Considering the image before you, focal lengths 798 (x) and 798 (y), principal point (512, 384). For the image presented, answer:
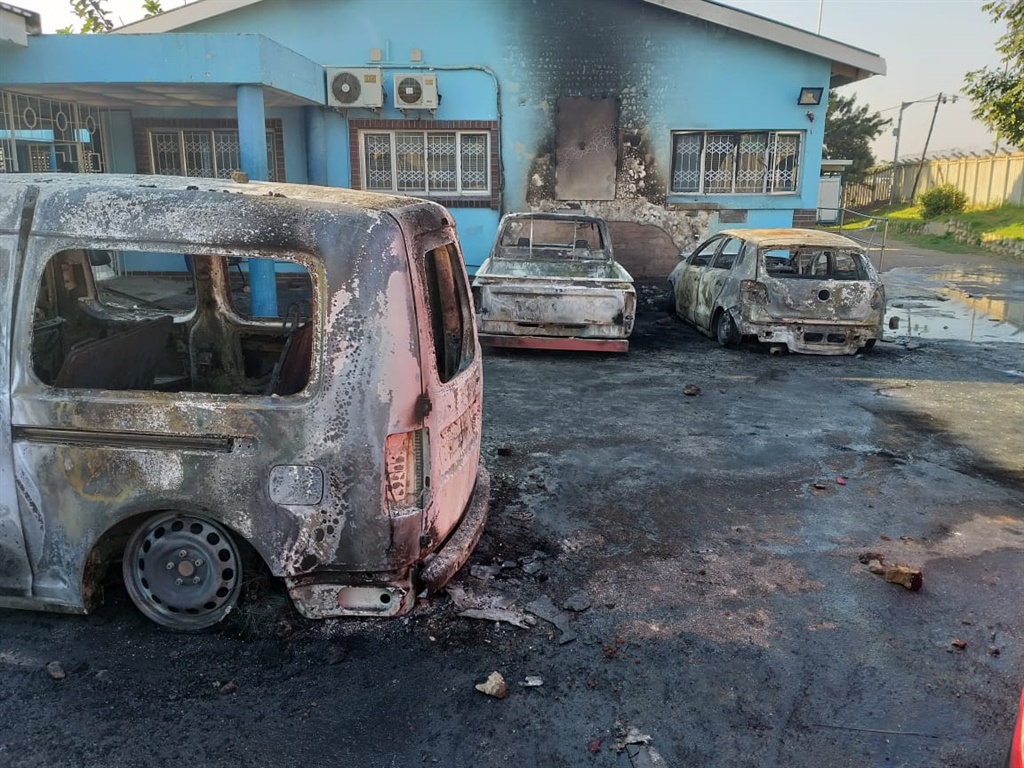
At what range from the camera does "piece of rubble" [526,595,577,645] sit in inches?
138

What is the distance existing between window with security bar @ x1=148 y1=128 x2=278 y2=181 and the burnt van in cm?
1121

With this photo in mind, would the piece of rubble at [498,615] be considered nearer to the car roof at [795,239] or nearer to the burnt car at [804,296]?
the burnt car at [804,296]

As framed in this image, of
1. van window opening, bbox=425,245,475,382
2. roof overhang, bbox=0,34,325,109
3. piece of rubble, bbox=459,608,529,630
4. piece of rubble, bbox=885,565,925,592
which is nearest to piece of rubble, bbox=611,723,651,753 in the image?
piece of rubble, bbox=459,608,529,630

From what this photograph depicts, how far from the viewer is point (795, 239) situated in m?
9.52

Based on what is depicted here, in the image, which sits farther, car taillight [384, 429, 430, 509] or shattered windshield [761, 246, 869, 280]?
shattered windshield [761, 246, 869, 280]

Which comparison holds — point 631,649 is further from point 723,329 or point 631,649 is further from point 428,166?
point 428,166

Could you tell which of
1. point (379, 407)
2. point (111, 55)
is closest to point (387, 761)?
point (379, 407)

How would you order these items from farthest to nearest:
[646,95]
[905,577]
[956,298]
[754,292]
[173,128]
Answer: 1. [956,298]
2. [173,128]
3. [646,95]
4. [754,292]
5. [905,577]

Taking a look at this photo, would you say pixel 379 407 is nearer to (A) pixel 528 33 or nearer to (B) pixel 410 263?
(B) pixel 410 263

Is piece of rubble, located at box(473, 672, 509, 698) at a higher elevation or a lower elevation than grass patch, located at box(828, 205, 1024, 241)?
lower

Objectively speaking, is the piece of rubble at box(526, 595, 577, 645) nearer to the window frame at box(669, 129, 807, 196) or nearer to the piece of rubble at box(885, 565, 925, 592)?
the piece of rubble at box(885, 565, 925, 592)

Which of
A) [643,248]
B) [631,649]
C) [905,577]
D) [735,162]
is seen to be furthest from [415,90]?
[631,649]

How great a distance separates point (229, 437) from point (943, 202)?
124ft

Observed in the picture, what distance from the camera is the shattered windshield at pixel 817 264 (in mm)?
9375
